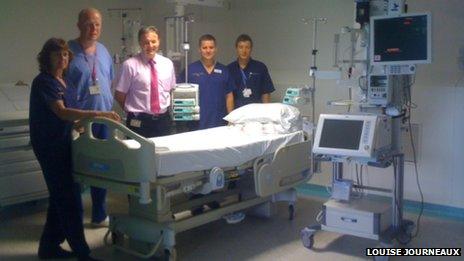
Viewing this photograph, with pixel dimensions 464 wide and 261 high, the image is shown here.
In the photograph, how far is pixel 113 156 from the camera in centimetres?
295

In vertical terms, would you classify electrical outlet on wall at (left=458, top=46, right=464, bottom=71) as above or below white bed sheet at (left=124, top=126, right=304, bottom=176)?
above

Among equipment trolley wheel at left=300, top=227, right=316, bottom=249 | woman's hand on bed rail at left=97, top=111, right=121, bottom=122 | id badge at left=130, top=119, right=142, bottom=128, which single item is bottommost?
equipment trolley wheel at left=300, top=227, right=316, bottom=249

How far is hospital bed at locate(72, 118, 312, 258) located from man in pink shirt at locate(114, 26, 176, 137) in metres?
0.44

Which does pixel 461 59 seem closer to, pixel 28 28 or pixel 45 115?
pixel 45 115

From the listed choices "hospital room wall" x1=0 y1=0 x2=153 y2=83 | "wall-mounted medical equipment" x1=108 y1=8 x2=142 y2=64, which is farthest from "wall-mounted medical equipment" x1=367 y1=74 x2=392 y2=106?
"hospital room wall" x1=0 y1=0 x2=153 y2=83

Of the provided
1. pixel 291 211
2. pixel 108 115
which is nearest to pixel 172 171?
pixel 108 115

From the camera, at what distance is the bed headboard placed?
281 cm

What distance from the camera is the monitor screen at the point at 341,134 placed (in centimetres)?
329

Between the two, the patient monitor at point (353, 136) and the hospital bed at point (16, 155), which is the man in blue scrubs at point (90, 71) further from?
the patient monitor at point (353, 136)

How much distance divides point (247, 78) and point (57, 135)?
6.62ft

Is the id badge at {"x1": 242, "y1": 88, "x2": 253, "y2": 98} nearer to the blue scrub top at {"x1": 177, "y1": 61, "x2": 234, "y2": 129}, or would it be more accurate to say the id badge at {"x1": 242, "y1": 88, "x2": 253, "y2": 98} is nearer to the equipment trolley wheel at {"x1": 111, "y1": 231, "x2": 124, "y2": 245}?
the blue scrub top at {"x1": 177, "y1": 61, "x2": 234, "y2": 129}

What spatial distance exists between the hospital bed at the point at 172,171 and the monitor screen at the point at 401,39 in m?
0.92

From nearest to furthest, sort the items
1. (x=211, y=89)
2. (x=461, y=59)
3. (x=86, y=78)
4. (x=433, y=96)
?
1. (x=86, y=78)
2. (x=461, y=59)
3. (x=433, y=96)
4. (x=211, y=89)

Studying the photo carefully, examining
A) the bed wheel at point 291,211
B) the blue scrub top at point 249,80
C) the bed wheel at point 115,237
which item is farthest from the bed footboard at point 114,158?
the blue scrub top at point 249,80
